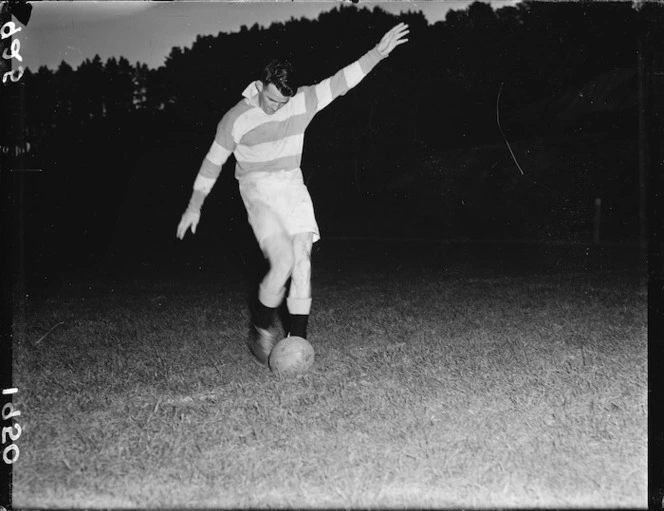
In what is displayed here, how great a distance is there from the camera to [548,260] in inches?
528

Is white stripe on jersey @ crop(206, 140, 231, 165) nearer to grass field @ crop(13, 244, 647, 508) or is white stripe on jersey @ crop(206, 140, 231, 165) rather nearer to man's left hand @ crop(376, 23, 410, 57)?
man's left hand @ crop(376, 23, 410, 57)

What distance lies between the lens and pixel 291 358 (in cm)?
452

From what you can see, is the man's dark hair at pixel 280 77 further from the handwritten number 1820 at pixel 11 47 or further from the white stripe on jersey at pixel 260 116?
the handwritten number 1820 at pixel 11 47

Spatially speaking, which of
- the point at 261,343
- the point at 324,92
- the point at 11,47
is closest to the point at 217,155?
the point at 324,92

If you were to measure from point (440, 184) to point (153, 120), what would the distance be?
46.4ft

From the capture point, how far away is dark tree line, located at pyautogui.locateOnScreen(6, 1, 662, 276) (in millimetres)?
23281

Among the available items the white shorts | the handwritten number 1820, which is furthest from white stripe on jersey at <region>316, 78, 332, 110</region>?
the handwritten number 1820

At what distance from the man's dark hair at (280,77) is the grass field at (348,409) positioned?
2.02 m

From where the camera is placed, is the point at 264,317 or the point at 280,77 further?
the point at 264,317

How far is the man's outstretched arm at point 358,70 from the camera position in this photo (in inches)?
183

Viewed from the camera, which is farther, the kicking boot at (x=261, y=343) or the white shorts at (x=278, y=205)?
the kicking boot at (x=261, y=343)

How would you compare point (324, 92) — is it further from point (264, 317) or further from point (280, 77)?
point (264, 317)

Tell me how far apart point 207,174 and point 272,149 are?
53 centimetres

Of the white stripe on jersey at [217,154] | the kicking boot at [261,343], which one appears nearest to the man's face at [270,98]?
the white stripe on jersey at [217,154]
